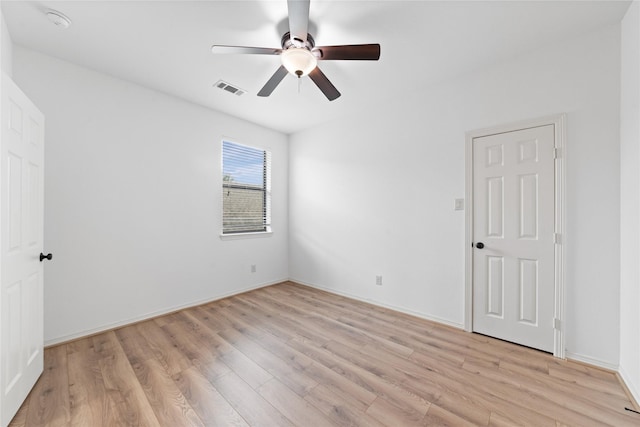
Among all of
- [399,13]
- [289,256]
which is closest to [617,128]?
[399,13]

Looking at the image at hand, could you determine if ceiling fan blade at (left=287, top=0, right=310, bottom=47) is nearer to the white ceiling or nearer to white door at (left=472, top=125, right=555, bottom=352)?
the white ceiling

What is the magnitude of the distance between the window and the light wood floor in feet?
5.54

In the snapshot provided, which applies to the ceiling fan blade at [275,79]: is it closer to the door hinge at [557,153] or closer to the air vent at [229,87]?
the air vent at [229,87]

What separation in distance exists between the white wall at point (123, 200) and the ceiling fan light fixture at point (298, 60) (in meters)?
2.10

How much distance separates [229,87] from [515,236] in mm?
3543

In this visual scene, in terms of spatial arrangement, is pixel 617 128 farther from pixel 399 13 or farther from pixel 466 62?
pixel 399 13

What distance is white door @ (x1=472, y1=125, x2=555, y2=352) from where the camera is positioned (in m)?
2.30

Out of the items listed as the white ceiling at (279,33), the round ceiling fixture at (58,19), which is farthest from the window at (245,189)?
the round ceiling fixture at (58,19)

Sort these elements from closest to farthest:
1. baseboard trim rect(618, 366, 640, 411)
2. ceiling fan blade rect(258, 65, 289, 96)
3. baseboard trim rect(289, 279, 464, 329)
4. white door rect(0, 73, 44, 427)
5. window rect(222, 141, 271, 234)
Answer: white door rect(0, 73, 44, 427)
baseboard trim rect(618, 366, 640, 411)
ceiling fan blade rect(258, 65, 289, 96)
baseboard trim rect(289, 279, 464, 329)
window rect(222, 141, 271, 234)

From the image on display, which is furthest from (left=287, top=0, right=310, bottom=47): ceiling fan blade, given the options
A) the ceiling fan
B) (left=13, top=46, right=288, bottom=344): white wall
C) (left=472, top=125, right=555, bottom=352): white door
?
(left=13, top=46, right=288, bottom=344): white wall

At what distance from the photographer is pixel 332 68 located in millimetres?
2592

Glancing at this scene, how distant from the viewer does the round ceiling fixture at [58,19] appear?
188 centimetres

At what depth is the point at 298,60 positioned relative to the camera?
1.89 meters

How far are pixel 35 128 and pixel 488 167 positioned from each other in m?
3.98
